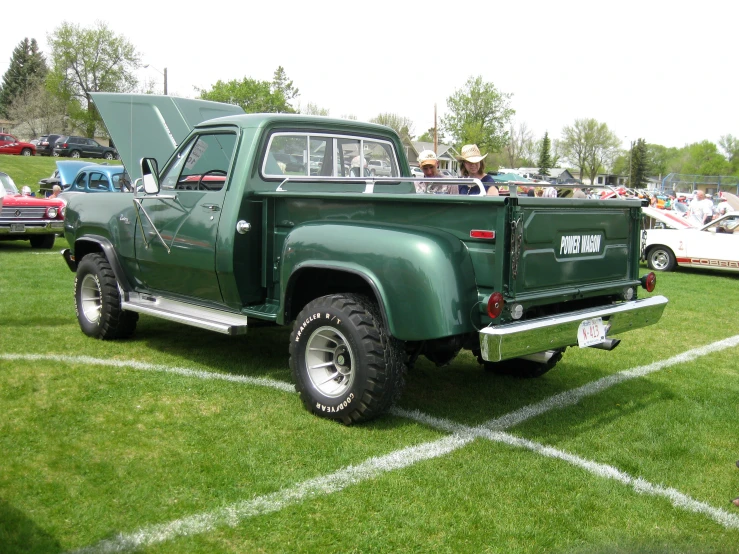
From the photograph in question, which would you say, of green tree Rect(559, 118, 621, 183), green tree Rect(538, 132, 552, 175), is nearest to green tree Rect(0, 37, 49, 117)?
green tree Rect(538, 132, 552, 175)

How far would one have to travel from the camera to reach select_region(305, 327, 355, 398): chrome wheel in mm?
4812

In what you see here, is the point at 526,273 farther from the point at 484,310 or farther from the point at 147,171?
the point at 147,171

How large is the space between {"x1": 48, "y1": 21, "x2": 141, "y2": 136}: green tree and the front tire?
5809cm

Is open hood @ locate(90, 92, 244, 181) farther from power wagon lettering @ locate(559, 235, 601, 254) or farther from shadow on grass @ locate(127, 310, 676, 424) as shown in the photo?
power wagon lettering @ locate(559, 235, 601, 254)

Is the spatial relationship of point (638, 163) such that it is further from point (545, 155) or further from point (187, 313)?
point (187, 313)

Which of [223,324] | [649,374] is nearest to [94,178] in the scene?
[223,324]

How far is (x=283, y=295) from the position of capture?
5039mm

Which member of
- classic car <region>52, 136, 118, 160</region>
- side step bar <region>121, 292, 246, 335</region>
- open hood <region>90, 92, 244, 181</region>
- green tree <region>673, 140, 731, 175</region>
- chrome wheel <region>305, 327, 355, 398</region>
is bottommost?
chrome wheel <region>305, 327, 355, 398</region>

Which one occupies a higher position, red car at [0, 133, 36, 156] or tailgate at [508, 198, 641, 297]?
red car at [0, 133, 36, 156]

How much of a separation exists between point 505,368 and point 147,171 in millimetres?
3410

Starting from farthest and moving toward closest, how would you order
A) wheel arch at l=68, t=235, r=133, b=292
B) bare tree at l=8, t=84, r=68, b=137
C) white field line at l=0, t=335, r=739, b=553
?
bare tree at l=8, t=84, r=68, b=137 < wheel arch at l=68, t=235, r=133, b=292 < white field line at l=0, t=335, r=739, b=553

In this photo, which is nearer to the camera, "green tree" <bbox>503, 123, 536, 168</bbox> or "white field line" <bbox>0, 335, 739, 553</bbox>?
"white field line" <bbox>0, 335, 739, 553</bbox>

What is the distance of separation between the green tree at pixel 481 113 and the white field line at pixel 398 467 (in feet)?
239

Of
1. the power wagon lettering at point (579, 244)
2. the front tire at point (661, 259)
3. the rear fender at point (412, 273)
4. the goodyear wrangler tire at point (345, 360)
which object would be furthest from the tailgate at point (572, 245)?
the front tire at point (661, 259)
